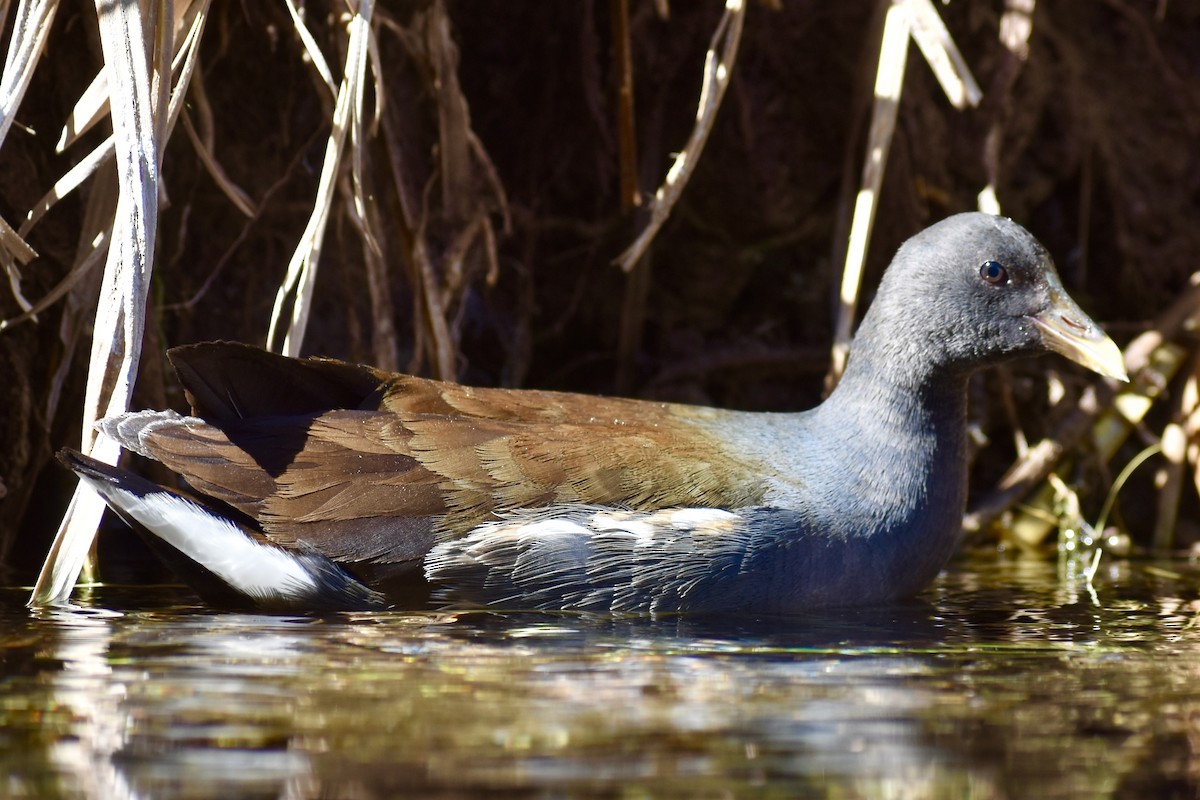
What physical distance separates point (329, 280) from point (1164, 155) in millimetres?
2914

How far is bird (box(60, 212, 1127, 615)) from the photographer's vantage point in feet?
10.4

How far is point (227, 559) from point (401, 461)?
41 cm

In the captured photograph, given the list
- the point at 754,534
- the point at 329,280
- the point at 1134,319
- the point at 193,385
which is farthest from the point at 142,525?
the point at 1134,319

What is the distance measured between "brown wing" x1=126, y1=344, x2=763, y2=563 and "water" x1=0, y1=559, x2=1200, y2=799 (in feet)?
0.77

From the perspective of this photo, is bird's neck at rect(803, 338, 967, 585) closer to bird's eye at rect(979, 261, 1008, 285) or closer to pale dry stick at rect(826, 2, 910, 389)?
bird's eye at rect(979, 261, 1008, 285)

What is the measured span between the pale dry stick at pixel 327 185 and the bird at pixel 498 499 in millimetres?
114

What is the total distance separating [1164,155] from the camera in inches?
210

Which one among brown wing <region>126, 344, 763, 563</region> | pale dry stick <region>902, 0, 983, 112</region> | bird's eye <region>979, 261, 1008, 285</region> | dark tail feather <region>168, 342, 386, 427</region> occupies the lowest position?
brown wing <region>126, 344, 763, 563</region>

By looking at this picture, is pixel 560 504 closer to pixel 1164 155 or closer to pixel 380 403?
pixel 380 403

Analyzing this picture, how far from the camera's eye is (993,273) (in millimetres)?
3633

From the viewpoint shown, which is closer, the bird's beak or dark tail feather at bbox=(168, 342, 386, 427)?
dark tail feather at bbox=(168, 342, 386, 427)

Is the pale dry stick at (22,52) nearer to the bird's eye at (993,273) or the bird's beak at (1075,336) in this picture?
the bird's eye at (993,273)

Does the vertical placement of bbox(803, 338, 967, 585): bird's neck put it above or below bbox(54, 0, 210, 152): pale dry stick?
below

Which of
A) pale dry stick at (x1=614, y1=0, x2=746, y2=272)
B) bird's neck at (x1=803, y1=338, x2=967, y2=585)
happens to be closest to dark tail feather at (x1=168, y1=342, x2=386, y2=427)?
pale dry stick at (x1=614, y1=0, x2=746, y2=272)
